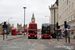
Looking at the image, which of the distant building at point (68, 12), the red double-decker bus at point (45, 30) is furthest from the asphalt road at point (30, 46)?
the distant building at point (68, 12)

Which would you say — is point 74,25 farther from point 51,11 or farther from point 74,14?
point 51,11

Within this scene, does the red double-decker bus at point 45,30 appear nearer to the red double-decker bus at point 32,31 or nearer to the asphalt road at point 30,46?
the red double-decker bus at point 32,31

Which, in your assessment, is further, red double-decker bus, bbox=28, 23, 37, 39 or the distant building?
the distant building

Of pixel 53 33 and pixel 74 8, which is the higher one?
pixel 74 8

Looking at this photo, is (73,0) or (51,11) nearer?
(73,0)

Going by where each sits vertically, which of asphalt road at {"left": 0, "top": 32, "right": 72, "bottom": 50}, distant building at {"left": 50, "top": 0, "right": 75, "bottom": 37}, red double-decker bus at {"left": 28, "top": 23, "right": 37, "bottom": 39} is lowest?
asphalt road at {"left": 0, "top": 32, "right": 72, "bottom": 50}

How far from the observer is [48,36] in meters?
36.9

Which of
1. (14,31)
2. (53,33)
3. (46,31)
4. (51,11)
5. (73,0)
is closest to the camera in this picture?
(46,31)

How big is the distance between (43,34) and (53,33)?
6389mm

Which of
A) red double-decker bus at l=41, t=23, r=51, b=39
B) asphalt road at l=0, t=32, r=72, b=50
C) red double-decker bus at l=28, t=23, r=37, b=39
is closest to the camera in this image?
asphalt road at l=0, t=32, r=72, b=50

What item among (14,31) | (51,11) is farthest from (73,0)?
(51,11)

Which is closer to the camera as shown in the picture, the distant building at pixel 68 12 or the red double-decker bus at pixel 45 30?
the red double-decker bus at pixel 45 30

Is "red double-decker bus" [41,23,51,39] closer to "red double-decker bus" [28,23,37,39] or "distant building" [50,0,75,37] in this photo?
"red double-decker bus" [28,23,37,39]

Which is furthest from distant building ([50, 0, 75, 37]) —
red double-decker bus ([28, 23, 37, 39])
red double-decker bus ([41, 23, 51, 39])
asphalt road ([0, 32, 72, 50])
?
asphalt road ([0, 32, 72, 50])
